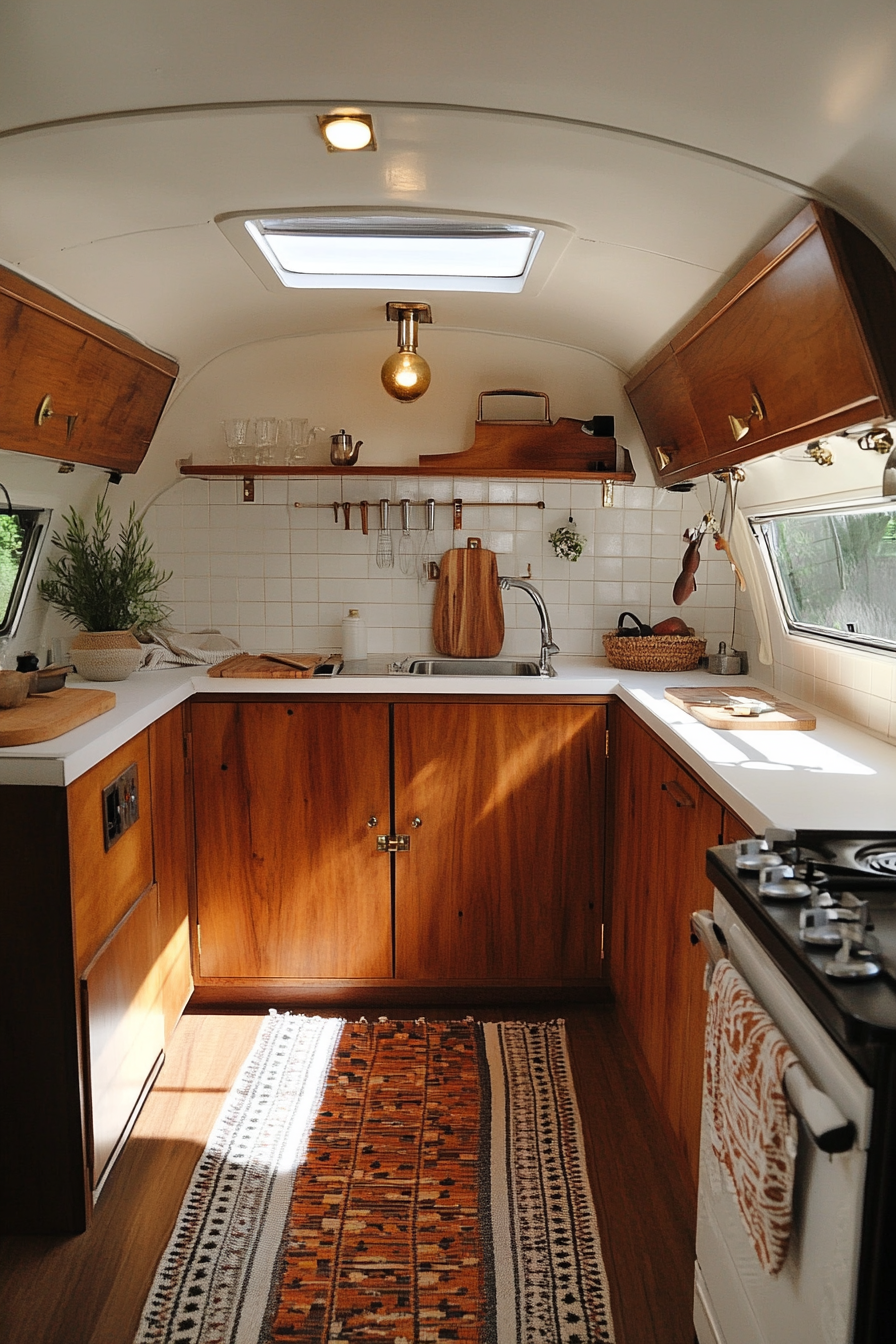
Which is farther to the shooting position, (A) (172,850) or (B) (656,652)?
(B) (656,652)

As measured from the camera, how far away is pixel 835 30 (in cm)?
133

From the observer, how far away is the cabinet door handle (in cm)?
221

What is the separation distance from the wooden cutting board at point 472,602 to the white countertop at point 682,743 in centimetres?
38

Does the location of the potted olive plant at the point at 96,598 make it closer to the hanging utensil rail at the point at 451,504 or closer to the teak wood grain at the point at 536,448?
the hanging utensil rail at the point at 451,504

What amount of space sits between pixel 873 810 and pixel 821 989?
0.72 meters

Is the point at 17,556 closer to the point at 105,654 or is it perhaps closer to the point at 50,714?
the point at 105,654

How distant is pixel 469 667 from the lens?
363 cm

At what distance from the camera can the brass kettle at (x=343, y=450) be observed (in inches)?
135

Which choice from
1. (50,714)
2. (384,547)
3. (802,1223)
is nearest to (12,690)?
(50,714)

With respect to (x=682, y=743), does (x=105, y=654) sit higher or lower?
higher

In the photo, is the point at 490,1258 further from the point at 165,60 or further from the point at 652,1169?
the point at 165,60

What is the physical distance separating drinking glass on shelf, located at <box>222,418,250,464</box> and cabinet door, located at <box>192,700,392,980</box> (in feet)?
3.16

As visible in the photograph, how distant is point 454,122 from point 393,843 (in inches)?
80.6

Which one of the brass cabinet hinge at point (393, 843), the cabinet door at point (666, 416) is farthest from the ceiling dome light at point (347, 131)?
the brass cabinet hinge at point (393, 843)
